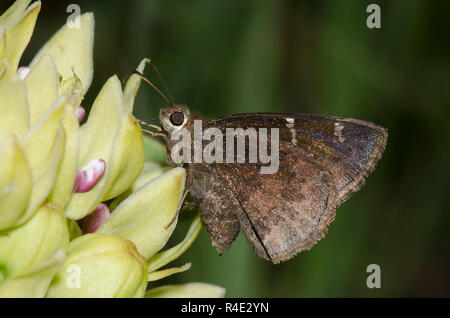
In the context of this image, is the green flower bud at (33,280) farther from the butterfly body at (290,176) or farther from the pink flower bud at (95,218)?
the butterfly body at (290,176)

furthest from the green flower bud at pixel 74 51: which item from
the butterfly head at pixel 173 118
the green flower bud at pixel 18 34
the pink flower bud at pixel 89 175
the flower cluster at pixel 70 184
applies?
the pink flower bud at pixel 89 175

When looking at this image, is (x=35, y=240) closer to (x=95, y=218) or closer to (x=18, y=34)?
(x=95, y=218)

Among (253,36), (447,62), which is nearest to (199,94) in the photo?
(253,36)

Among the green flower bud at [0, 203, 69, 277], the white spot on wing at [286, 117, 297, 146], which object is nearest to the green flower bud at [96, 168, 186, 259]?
the green flower bud at [0, 203, 69, 277]

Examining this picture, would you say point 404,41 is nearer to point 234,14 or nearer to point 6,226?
point 234,14

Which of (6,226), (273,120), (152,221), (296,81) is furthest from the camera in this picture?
(296,81)

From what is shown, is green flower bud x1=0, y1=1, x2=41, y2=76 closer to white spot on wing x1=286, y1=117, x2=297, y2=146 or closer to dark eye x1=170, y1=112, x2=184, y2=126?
dark eye x1=170, y1=112, x2=184, y2=126

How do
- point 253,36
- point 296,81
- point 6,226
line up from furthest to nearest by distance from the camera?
point 296,81 < point 253,36 < point 6,226
